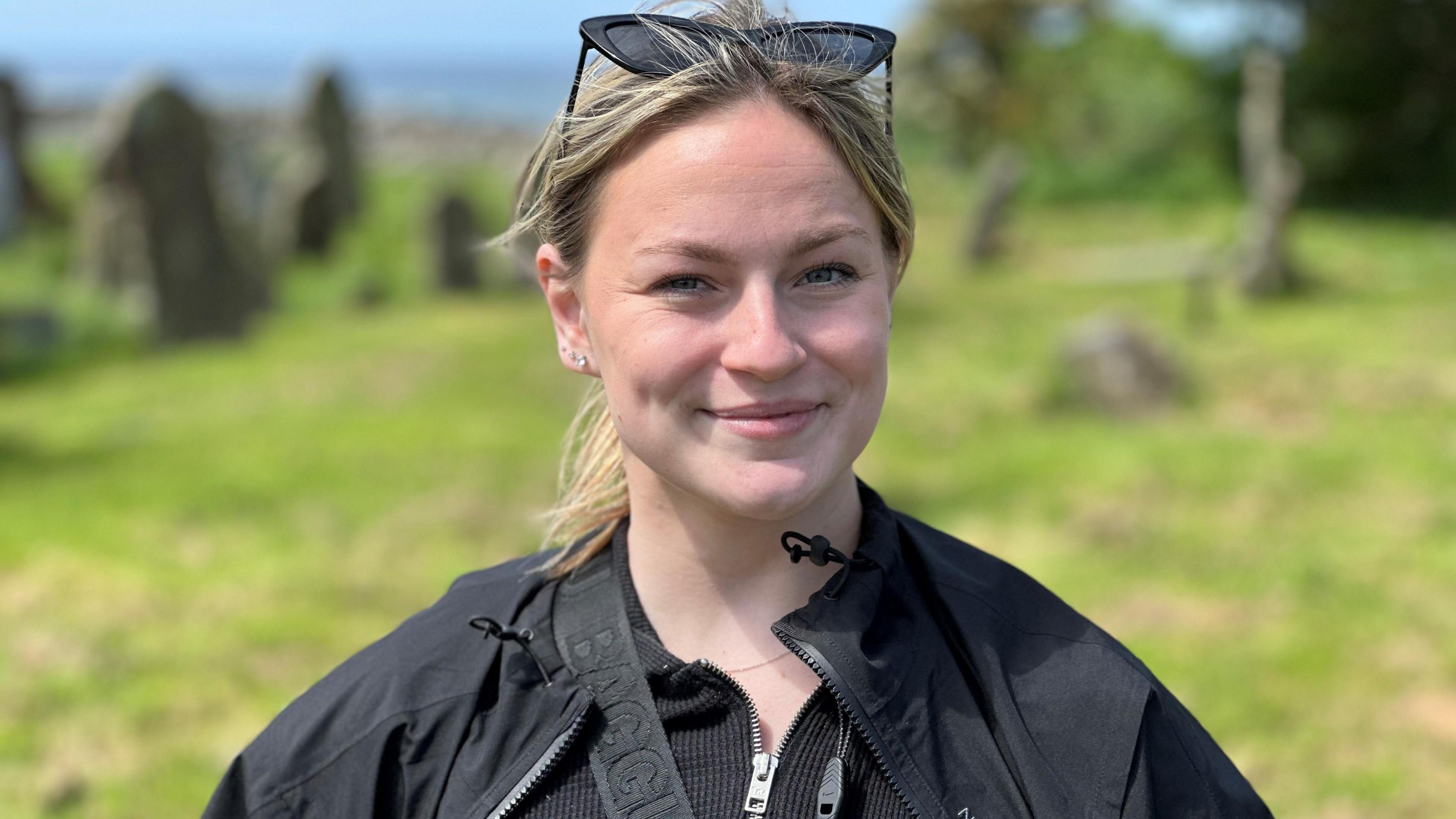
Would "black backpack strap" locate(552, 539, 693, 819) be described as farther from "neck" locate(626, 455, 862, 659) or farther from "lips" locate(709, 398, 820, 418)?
"lips" locate(709, 398, 820, 418)

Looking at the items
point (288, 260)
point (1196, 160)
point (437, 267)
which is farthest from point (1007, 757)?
point (1196, 160)

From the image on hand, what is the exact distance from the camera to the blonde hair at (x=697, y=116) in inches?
80.9

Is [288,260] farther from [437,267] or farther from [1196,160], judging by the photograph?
[1196,160]

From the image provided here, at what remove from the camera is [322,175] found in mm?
17875

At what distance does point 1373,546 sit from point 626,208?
21.8ft

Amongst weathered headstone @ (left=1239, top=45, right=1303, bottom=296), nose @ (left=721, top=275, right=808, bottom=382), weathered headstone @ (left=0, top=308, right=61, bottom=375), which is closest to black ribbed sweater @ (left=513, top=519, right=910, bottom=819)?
nose @ (left=721, top=275, right=808, bottom=382)

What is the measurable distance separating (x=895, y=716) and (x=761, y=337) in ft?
2.03

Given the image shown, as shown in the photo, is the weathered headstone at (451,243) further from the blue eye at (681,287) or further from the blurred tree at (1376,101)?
the blue eye at (681,287)

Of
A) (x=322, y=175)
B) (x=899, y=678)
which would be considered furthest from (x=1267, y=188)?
(x=899, y=678)

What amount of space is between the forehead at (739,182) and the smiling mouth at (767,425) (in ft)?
0.86

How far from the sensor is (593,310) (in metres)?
2.20

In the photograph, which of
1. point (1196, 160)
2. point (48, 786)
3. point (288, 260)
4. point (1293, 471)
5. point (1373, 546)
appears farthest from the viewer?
point (1196, 160)

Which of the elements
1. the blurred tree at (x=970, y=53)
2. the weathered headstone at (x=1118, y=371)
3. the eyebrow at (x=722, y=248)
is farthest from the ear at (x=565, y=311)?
the blurred tree at (x=970, y=53)

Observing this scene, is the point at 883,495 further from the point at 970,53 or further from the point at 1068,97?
the point at 970,53
